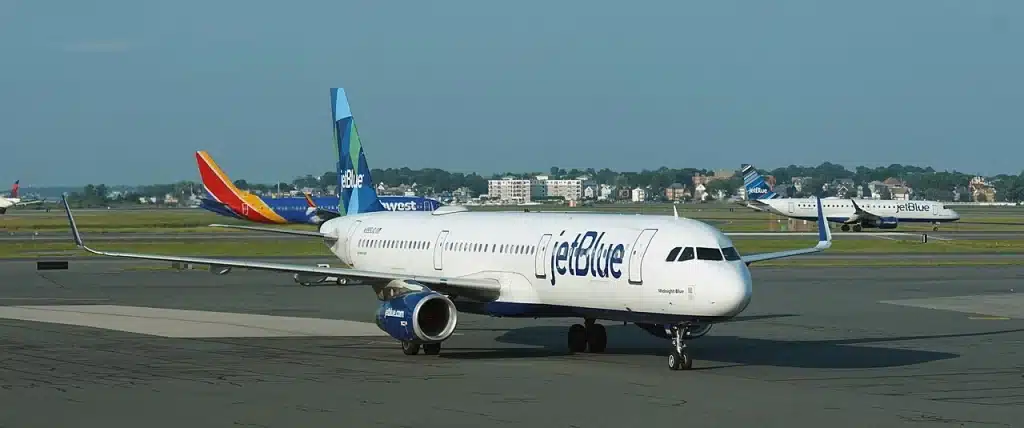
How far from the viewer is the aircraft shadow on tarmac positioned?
28.5 metres

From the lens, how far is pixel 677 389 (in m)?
23.6

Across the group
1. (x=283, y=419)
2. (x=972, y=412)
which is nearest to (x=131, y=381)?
(x=283, y=419)

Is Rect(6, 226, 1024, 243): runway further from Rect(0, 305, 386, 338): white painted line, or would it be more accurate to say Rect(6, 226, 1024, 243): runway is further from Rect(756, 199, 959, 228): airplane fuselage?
Rect(0, 305, 386, 338): white painted line

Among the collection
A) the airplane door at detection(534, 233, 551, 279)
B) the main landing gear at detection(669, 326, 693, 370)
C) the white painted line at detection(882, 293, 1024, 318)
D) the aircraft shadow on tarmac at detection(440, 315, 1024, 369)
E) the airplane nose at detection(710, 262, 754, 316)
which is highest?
the airplane door at detection(534, 233, 551, 279)

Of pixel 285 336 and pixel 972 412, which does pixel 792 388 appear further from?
pixel 285 336

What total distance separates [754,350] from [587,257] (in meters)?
5.38

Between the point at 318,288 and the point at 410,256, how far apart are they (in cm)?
1777

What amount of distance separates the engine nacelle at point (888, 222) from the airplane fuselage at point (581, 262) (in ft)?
307

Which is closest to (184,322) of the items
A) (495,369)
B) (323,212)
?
(495,369)

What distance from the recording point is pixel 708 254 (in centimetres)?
2589

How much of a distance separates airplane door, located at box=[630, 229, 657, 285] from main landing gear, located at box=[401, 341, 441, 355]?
5.11 meters

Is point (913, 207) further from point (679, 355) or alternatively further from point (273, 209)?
point (679, 355)

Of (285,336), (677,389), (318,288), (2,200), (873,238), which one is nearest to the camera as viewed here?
(677,389)

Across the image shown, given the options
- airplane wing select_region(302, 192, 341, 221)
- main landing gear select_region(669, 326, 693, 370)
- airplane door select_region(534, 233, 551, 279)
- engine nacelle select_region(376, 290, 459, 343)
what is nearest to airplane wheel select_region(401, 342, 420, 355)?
engine nacelle select_region(376, 290, 459, 343)
